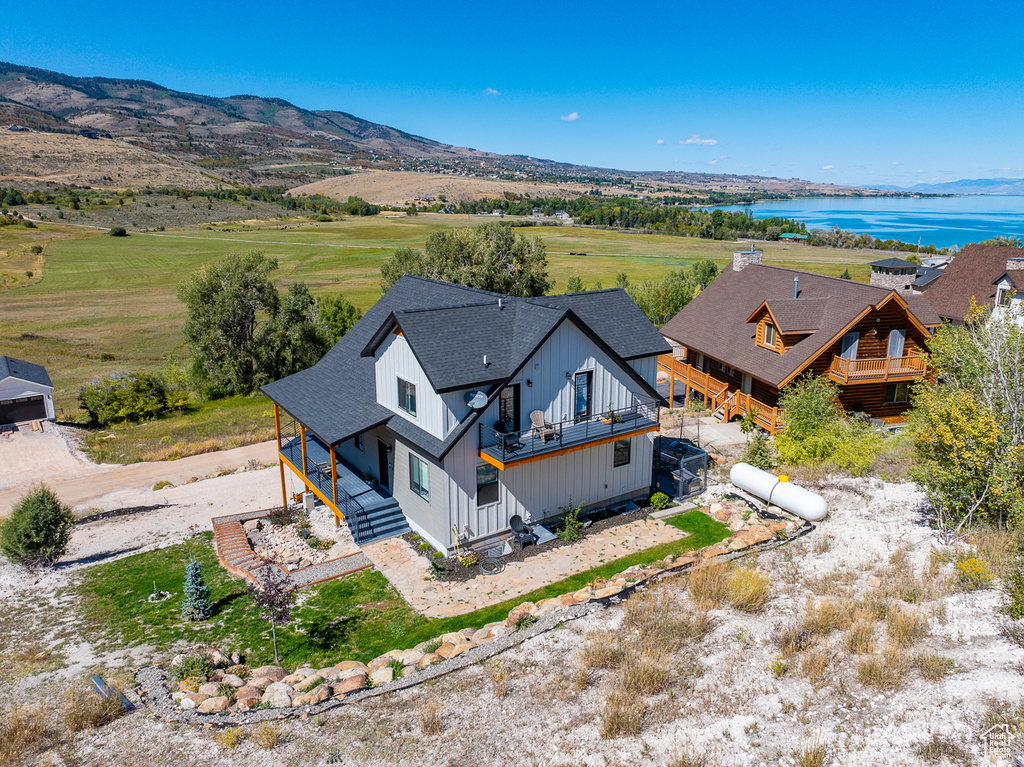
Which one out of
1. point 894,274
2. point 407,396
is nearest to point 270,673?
point 407,396

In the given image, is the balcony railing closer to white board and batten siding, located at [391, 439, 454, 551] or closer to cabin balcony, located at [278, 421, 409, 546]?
white board and batten siding, located at [391, 439, 454, 551]

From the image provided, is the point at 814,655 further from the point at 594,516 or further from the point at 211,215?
the point at 211,215

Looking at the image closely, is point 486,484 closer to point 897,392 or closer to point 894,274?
point 897,392

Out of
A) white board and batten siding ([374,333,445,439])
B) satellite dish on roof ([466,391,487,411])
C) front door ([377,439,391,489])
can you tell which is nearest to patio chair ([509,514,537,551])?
white board and batten siding ([374,333,445,439])

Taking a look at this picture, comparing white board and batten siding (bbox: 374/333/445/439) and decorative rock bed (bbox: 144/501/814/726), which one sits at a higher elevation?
white board and batten siding (bbox: 374/333/445/439)

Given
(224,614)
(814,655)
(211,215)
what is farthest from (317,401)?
(211,215)

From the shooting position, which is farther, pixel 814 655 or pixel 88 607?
pixel 88 607

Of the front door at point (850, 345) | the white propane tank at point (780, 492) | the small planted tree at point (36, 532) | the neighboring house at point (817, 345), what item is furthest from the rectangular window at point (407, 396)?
the front door at point (850, 345)
